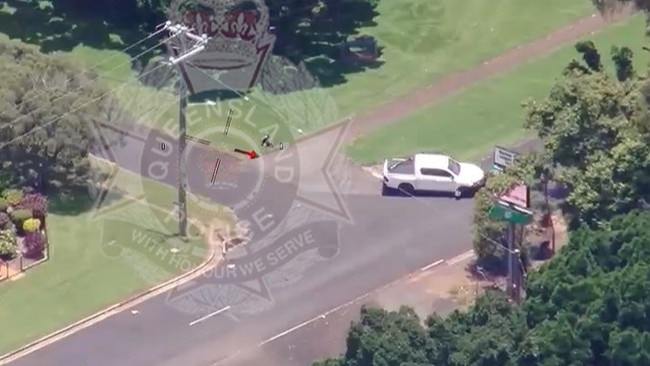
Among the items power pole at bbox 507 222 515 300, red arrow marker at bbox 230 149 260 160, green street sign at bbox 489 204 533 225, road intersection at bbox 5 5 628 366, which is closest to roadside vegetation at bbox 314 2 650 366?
power pole at bbox 507 222 515 300

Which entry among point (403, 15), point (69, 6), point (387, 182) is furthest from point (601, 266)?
point (69, 6)

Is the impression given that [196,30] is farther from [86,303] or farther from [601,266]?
[601,266]

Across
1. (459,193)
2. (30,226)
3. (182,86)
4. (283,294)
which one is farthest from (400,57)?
(30,226)

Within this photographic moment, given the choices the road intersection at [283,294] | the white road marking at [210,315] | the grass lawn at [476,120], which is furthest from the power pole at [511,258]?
the grass lawn at [476,120]

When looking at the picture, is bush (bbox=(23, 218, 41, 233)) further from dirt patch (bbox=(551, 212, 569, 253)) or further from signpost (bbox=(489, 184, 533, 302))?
dirt patch (bbox=(551, 212, 569, 253))

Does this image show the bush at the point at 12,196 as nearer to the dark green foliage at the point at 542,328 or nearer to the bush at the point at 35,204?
the bush at the point at 35,204

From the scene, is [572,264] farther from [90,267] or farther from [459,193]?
[90,267]
